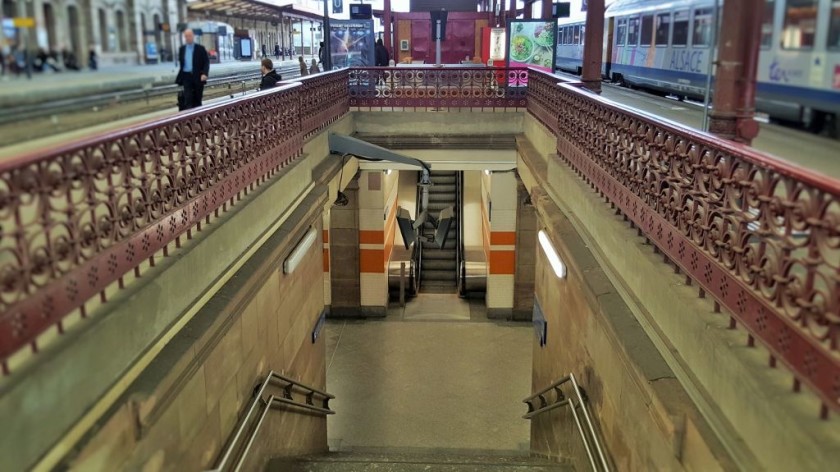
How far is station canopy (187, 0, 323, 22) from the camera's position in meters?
21.6

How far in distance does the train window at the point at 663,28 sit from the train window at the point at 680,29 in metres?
0.47

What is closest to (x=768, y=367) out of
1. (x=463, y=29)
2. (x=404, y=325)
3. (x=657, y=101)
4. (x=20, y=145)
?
(x=20, y=145)

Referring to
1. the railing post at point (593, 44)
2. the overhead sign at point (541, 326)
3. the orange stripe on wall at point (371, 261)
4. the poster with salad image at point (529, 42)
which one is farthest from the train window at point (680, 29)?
the overhead sign at point (541, 326)

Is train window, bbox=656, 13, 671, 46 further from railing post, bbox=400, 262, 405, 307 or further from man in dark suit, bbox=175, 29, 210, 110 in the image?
man in dark suit, bbox=175, 29, 210, 110

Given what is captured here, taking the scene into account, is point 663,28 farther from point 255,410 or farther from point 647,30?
point 255,410

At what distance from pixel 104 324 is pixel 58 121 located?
10853 millimetres

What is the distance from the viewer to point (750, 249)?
348 centimetres

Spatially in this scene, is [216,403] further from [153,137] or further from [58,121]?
[58,121]

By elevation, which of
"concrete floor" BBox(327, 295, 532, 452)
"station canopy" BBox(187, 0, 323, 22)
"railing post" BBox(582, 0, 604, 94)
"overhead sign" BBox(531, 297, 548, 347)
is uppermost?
"station canopy" BBox(187, 0, 323, 22)

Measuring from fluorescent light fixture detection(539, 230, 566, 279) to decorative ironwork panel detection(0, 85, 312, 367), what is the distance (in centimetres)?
330

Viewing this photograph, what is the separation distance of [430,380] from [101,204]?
9937mm

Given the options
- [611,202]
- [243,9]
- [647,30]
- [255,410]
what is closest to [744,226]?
[611,202]

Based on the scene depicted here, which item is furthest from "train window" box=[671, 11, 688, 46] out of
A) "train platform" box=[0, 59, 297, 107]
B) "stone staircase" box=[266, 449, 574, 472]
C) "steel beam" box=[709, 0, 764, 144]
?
"stone staircase" box=[266, 449, 574, 472]

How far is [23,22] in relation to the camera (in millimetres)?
7816
